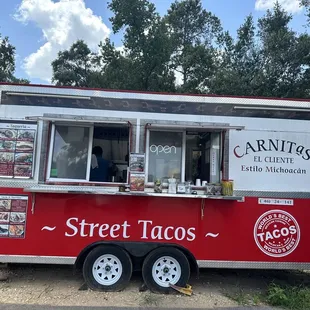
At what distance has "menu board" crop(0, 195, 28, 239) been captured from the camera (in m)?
4.98

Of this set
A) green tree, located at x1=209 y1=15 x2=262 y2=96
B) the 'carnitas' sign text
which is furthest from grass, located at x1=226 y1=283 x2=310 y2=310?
green tree, located at x1=209 y1=15 x2=262 y2=96

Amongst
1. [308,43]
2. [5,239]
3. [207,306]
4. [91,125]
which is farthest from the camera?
[308,43]

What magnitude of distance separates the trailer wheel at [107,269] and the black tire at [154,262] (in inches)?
10.1

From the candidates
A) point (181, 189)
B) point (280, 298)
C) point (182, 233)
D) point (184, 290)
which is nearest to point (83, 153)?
point (181, 189)

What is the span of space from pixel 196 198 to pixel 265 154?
1297mm

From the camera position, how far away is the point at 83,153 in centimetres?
529

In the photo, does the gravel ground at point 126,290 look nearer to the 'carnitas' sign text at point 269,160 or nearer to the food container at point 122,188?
the food container at point 122,188

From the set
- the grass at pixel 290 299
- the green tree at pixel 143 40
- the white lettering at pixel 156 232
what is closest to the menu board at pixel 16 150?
the white lettering at pixel 156 232

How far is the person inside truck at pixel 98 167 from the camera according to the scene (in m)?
5.27

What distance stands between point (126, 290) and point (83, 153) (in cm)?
219

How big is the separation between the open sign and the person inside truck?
0.81 metres

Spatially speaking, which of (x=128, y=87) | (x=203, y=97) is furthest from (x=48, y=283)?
(x=128, y=87)

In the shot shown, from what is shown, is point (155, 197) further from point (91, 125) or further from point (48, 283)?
point (48, 283)

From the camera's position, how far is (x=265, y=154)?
17.2ft
